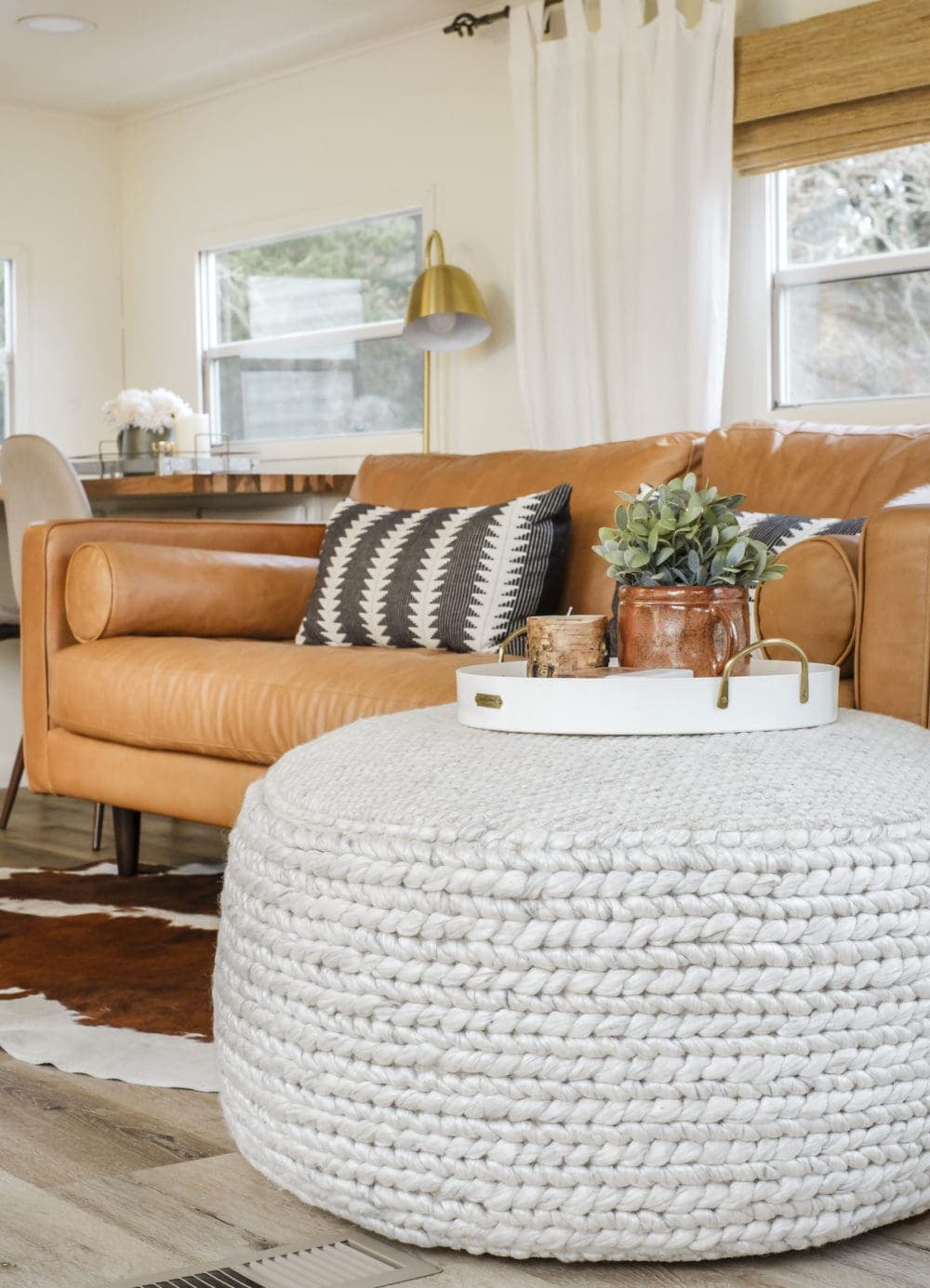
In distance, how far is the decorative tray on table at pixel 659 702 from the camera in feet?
4.67

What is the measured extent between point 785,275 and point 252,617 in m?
1.94

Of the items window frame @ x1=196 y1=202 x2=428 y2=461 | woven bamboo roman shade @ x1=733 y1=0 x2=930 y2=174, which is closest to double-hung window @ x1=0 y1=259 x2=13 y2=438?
window frame @ x1=196 y1=202 x2=428 y2=461

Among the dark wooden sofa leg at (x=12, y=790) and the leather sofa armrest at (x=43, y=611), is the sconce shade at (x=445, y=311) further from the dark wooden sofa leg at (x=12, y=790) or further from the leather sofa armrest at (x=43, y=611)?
the dark wooden sofa leg at (x=12, y=790)

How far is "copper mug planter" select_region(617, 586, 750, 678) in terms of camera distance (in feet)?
5.13

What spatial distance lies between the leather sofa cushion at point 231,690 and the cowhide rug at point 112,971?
32cm

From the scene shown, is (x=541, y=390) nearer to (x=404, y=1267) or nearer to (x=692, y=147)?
(x=692, y=147)

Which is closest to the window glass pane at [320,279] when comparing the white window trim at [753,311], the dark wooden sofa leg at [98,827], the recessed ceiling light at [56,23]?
the recessed ceiling light at [56,23]

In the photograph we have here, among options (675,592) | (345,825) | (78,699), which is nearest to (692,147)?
(78,699)

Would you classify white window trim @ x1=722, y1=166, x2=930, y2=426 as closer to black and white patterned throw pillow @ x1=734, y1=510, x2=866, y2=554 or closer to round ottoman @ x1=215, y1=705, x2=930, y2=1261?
black and white patterned throw pillow @ x1=734, y1=510, x2=866, y2=554

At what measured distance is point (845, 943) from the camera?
3.90 feet

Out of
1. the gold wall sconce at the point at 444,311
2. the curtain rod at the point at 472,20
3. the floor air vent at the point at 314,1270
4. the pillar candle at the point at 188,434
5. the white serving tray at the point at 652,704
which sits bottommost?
the floor air vent at the point at 314,1270

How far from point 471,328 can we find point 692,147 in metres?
0.95

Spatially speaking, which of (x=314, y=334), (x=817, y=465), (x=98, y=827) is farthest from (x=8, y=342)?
(x=817, y=465)

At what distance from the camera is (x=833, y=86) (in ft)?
12.2
